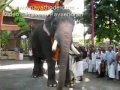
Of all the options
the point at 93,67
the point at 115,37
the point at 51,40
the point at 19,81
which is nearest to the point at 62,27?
the point at 51,40

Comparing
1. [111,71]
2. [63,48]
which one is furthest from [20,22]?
[111,71]

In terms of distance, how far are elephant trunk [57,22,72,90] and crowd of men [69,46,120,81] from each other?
14.4ft

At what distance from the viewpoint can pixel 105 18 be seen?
26844 millimetres

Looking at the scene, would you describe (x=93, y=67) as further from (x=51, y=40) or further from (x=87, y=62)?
(x=51, y=40)

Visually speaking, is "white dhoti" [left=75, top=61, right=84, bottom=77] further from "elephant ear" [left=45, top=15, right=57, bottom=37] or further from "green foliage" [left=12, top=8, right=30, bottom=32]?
"elephant ear" [left=45, top=15, right=57, bottom=37]

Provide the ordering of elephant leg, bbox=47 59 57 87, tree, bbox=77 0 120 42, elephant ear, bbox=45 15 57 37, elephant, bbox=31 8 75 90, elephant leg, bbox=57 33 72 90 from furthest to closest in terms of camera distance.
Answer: tree, bbox=77 0 120 42 → elephant leg, bbox=47 59 57 87 → elephant ear, bbox=45 15 57 37 → elephant, bbox=31 8 75 90 → elephant leg, bbox=57 33 72 90

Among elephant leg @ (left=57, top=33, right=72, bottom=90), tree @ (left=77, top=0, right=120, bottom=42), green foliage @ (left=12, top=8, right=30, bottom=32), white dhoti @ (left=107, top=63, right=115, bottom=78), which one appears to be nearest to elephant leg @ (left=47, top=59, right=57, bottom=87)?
green foliage @ (left=12, top=8, right=30, bottom=32)

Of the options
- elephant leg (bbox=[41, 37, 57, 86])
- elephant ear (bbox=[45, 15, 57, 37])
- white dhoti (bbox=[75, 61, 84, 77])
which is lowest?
white dhoti (bbox=[75, 61, 84, 77])

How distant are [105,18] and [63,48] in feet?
59.8

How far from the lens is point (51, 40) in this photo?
11328 millimetres

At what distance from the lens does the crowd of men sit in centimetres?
1427

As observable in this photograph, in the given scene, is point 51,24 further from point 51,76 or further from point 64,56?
point 64,56

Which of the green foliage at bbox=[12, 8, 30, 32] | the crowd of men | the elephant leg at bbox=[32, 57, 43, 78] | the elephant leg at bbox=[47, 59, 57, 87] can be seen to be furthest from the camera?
the crowd of men

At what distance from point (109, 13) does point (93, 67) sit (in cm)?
818
